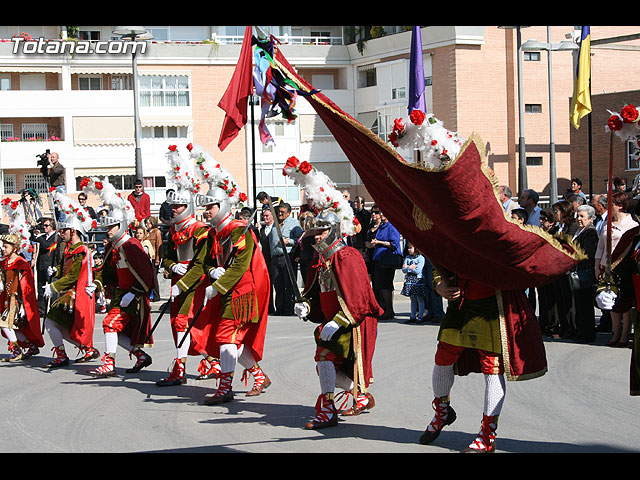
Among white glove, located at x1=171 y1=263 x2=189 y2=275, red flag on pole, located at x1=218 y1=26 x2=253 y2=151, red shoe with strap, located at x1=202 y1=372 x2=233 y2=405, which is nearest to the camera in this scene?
red flag on pole, located at x1=218 y1=26 x2=253 y2=151

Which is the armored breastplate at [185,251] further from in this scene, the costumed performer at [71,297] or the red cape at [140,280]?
the costumed performer at [71,297]

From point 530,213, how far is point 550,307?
207cm

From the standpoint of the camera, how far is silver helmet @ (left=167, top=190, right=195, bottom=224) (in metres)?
9.97

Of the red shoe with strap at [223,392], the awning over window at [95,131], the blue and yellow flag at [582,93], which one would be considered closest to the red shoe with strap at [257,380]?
the red shoe with strap at [223,392]

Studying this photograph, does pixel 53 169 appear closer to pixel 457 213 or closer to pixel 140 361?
pixel 140 361

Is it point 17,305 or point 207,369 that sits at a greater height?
point 17,305

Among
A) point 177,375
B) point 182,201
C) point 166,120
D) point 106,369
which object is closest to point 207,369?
point 177,375

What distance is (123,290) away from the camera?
10.5 m

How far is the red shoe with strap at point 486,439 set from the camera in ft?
21.1

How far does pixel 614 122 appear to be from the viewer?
6059mm

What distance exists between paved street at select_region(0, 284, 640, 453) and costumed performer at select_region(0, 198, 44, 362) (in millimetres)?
341

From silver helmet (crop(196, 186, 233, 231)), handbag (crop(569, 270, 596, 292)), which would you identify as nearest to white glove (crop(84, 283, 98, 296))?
silver helmet (crop(196, 186, 233, 231))

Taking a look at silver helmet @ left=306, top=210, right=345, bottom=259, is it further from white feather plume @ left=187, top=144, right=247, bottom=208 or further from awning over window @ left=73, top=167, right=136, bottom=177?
awning over window @ left=73, top=167, right=136, bottom=177

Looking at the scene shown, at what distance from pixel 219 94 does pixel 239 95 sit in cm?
4058
